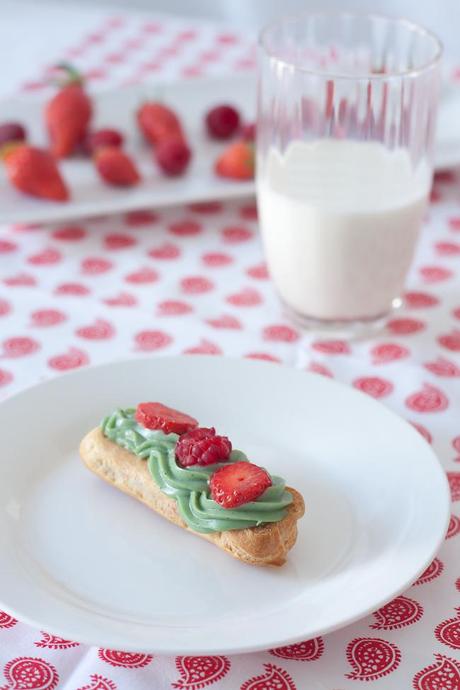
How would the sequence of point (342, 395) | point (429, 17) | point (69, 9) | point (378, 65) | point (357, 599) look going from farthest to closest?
1. point (429, 17)
2. point (69, 9)
3. point (378, 65)
4. point (342, 395)
5. point (357, 599)

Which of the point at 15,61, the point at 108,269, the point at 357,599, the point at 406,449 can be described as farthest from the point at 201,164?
the point at 357,599

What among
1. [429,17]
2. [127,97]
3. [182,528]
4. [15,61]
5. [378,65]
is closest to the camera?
[182,528]

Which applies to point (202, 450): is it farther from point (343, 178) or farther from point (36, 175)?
point (36, 175)

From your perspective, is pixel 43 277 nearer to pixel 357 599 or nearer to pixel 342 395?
pixel 342 395

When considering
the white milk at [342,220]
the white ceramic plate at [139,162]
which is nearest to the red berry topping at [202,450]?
the white milk at [342,220]

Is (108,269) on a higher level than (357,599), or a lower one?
lower

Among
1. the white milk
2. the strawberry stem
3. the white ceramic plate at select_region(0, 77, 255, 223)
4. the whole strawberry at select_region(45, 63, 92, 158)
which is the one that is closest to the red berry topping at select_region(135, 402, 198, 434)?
the white milk

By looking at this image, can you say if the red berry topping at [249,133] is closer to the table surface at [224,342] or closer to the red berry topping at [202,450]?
the table surface at [224,342]

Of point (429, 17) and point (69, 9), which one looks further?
point (429, 17)
